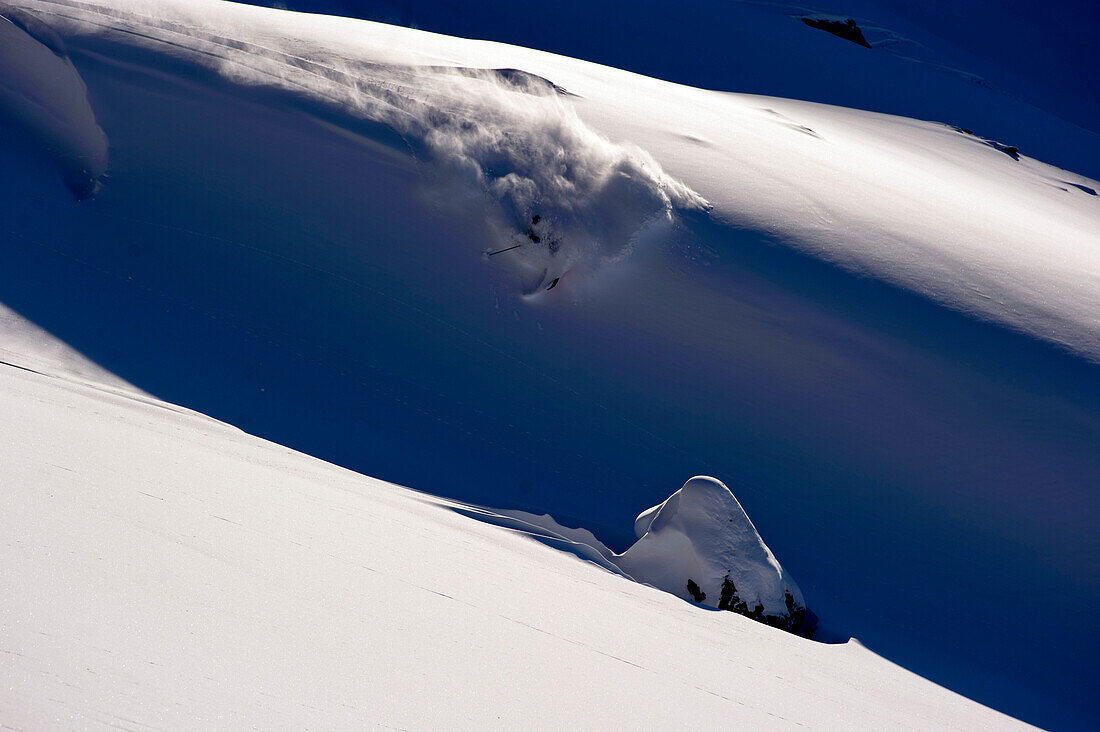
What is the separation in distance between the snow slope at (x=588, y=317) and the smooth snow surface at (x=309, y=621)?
417 millimetres

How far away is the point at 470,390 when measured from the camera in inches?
Answer: 95.7

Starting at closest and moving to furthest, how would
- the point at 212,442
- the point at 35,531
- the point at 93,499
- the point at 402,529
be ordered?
the point at 35,531, the point at 93,499, the point at 402,529, the point at 212,442

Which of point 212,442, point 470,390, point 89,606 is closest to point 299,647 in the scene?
point 89,606

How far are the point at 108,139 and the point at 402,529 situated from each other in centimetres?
215

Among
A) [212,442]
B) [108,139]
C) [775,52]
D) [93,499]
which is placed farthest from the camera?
[775,52]

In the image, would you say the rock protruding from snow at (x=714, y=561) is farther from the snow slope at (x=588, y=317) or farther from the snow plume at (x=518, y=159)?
the snow plume at (x=518, y=159)

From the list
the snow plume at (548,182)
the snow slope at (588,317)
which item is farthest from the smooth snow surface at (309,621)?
the snow plume at (548,182)

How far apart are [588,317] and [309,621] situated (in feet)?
5.41

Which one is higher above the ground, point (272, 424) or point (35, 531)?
point (272, 424)

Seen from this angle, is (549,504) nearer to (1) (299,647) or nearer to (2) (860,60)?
(1) (299,647)

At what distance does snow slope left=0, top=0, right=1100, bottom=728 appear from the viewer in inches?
86.7

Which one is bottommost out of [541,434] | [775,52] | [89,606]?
[89,606]

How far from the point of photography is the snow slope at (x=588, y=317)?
86.7 inches

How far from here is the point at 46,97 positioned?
9.06ft
